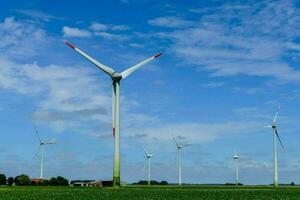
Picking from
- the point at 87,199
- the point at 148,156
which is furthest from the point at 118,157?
the point at 148,156

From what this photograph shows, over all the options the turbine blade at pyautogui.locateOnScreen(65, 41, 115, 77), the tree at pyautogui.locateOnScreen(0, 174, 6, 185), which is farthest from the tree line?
the turbine blade at pyautogui.locateOnScreen(65, 41, 115, 77)

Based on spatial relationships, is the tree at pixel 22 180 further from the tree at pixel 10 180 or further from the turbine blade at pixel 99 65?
the turbine blade at pixel 99 65

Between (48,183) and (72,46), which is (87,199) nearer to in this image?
→ (72,46)

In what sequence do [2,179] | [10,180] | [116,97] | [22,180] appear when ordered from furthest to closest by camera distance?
[10,180] → [2,179] → [22,180] → [116,97]

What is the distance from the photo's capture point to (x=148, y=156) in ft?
617

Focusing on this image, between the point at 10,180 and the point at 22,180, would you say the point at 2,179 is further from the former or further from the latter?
the point at 22,180

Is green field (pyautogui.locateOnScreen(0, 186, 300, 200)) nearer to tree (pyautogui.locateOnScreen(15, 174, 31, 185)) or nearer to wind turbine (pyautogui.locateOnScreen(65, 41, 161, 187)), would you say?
wind turbine (pyautogui.locateOnScreen(65, 41, 161, 187))

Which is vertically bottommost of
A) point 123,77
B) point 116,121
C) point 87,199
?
point 87,199

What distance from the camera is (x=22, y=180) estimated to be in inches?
7180

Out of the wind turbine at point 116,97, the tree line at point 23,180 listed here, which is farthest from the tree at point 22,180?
the wind turbine at point 116,97

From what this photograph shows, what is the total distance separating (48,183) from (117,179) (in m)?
68.9

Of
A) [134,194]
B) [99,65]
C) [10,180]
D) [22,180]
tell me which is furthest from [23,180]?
[134,194]

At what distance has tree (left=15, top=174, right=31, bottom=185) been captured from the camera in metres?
182

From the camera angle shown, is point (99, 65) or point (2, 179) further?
point (2, 179)
